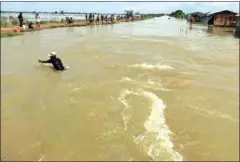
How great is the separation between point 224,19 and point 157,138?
51168 mm

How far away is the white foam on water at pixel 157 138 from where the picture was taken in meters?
6.89

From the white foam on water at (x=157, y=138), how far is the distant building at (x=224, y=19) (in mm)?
47335

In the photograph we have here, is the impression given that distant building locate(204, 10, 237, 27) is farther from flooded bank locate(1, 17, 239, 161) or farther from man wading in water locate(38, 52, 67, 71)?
man wading in water locate(38, 52, 67, 71)

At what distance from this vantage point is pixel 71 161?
21.6ft

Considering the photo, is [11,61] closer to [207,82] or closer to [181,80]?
[181,80]

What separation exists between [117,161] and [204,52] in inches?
639

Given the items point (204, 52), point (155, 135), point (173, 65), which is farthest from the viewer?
point (204, 52)

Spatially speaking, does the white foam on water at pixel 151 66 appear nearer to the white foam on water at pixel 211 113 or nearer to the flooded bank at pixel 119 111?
the flooded bank at pixel 119 111

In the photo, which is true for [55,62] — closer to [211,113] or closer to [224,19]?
[211,113]

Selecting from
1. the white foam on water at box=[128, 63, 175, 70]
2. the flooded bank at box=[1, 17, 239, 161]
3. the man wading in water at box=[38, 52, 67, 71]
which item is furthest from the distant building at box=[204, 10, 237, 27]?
the man wading in water at box=[38, 52, 67, 71]

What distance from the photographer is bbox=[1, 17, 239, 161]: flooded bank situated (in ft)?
23.2

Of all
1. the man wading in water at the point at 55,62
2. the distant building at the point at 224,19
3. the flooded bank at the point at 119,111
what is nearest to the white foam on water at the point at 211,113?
the flooded bank at the point at 119,111

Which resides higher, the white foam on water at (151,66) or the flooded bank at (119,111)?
the white foam on water at (151,66)

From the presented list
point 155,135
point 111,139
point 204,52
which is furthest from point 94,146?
point 204,52
